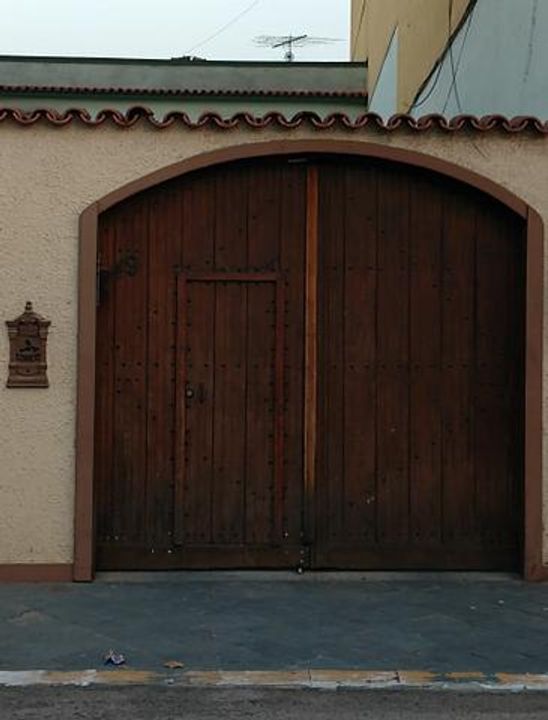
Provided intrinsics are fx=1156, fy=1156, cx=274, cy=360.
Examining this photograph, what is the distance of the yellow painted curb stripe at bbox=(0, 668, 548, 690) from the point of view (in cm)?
593

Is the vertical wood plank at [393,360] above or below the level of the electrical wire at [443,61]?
below

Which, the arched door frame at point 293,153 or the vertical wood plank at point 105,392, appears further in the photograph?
the vertical wood plank at point 105,392

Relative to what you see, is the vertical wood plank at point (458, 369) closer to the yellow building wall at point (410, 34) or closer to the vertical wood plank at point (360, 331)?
the vertical wood plank at point (360, 331)

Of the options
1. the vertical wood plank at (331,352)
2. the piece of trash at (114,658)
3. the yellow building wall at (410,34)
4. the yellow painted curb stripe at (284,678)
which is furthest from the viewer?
the yellow building wall at (410,34)

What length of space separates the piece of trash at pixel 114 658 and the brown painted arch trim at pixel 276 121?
3739 mm

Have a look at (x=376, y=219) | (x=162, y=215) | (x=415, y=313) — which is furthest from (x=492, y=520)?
(x=162, y=215)

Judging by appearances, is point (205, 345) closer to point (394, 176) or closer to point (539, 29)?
point (394, 176)

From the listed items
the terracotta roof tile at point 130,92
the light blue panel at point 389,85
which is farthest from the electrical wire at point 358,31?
the terracotta roof tile at point 130,92

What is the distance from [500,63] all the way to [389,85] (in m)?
9.55

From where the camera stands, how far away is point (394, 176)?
846 cm

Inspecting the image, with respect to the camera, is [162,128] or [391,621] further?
[162,128]

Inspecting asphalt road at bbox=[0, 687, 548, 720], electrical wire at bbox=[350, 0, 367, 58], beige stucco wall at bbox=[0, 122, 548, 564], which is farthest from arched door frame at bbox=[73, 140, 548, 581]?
electrical wire at bbox=[350, 0, 367, 58]

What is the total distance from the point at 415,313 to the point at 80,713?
4.08 m

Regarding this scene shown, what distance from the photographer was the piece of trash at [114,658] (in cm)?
619
